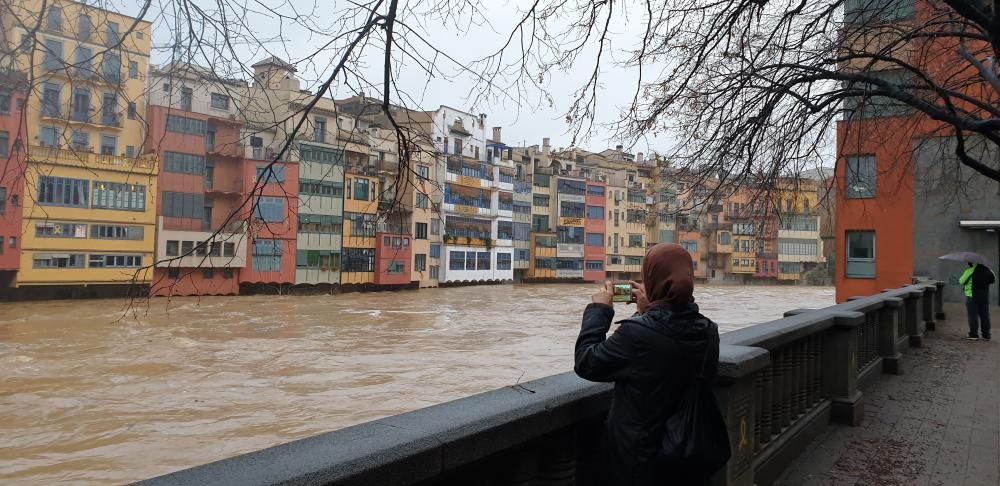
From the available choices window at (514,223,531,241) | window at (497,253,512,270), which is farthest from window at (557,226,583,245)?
window at (497,253,512,270)

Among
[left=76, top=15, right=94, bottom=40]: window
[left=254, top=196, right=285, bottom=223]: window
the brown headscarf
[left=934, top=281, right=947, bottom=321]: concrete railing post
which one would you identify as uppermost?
[left=254, top=196, right=285, bottom=223]: window

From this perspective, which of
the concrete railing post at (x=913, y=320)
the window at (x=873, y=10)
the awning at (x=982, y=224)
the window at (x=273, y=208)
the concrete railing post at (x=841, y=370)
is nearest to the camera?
the concrete railing post at (x=841, y=370)

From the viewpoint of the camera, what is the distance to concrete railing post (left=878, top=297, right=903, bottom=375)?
7.55 m

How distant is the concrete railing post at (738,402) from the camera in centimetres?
286

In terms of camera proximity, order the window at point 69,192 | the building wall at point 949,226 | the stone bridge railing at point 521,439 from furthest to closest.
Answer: the window at point 69,192, the building wall at point 949,226, the stone bridge railing at point 521,439

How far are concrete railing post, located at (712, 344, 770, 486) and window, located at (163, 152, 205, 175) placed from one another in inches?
1900

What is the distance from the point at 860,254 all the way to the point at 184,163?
1693 inches

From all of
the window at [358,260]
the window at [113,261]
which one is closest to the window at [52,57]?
the window at [113,261]

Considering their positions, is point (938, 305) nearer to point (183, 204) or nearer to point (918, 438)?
point (918, 438)

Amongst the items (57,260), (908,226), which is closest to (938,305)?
(908,226)

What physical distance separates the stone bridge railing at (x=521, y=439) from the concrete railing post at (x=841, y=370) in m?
0.85

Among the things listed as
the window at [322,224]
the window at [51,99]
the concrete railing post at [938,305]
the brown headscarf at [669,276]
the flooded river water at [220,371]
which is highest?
the window at [322,224]

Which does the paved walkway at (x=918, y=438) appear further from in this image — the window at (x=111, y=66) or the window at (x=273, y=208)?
the window at (x=273, y=208)

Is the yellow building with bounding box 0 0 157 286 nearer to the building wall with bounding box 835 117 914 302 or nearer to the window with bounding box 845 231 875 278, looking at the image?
the building wall with bounding box 835 117 914 302
